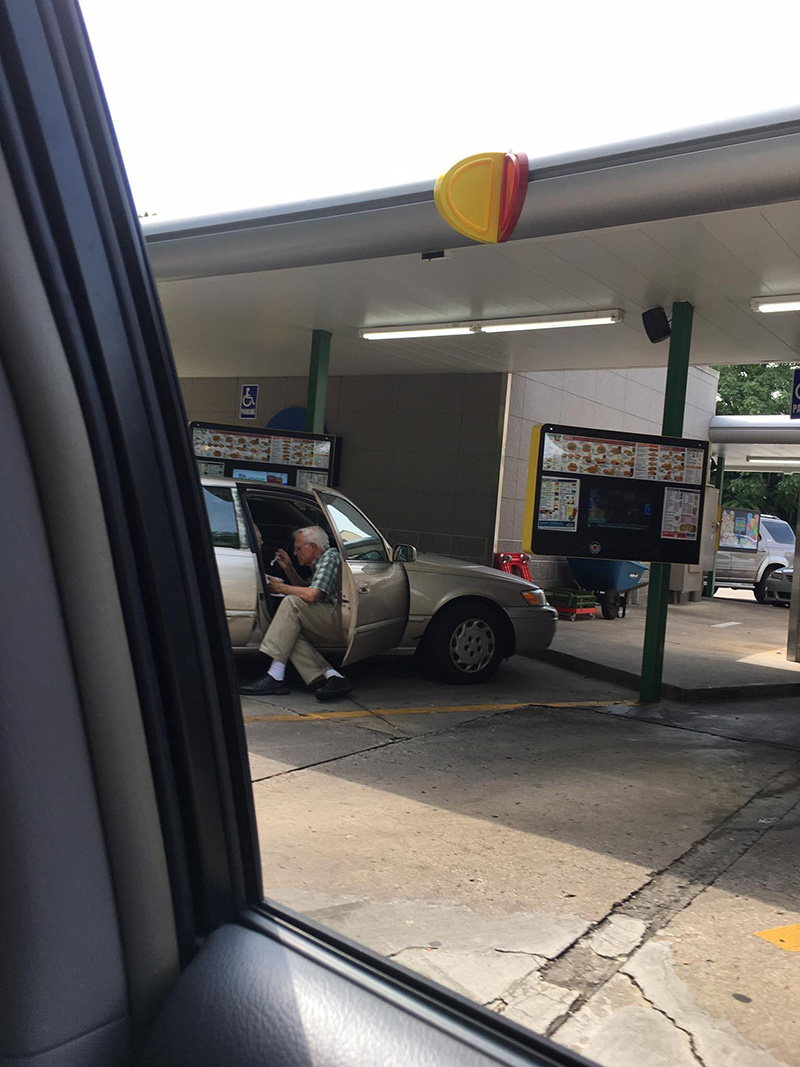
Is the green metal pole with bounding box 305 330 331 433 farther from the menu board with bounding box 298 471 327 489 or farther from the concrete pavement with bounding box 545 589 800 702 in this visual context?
the concrete pavement with bounding box 545 589 800 702

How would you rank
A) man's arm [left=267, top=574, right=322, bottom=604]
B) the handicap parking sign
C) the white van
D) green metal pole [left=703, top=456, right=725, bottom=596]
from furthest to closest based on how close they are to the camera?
the white van, green metal pole [left=703, top=456, right=725, bottom=596], the handicap parking sign, man's arm [left=267, top=574, right=322, bottom=604]

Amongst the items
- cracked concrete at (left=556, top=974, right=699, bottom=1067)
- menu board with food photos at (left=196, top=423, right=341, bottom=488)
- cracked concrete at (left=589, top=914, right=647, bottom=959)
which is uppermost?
menu board with food photos at (left=196, top=423, right=341, bottom=488)

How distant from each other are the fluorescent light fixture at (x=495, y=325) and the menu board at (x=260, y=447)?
185 cm

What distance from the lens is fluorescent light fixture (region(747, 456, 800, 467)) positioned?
2130 cm

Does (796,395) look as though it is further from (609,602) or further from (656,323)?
(609,602)

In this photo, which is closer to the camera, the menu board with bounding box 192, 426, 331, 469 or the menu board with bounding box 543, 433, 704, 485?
the menu board with bounding box 543, 433, 704, 485

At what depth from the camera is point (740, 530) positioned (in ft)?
71.4

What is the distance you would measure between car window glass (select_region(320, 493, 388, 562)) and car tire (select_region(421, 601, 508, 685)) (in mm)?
860

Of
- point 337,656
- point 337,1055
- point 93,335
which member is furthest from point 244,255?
point 337,1055

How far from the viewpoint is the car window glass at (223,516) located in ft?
24.7

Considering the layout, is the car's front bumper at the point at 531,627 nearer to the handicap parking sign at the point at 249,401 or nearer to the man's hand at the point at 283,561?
the man's hand at the point at 283,561

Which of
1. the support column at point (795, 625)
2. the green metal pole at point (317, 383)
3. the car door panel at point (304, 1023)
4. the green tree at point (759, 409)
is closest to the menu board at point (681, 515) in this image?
the support column at point (795, 625)

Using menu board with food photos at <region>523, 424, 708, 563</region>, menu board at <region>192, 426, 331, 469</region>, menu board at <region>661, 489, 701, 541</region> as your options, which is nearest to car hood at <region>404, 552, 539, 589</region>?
menu board with food photos at <region>523, 424, 708, 563</region>

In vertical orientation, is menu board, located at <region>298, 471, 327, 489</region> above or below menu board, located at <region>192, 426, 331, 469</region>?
below
